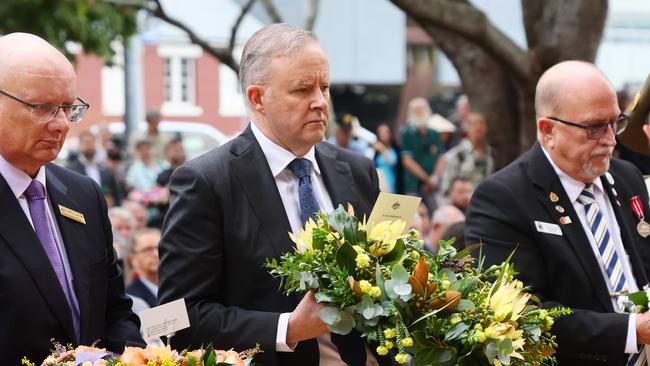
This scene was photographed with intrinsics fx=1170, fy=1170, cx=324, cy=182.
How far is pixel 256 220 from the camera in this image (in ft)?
15.3

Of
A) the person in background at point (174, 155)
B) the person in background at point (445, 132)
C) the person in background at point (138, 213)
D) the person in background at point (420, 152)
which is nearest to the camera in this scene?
the person in background at point (138, 213)

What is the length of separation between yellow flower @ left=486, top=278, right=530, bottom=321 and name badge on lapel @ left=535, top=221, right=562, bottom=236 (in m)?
1.20

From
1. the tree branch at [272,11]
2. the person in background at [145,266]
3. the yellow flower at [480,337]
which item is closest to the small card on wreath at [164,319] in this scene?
the yellow flower at [480,337]

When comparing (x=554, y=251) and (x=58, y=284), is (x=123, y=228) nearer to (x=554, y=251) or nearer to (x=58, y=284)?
(x=554, y=251)

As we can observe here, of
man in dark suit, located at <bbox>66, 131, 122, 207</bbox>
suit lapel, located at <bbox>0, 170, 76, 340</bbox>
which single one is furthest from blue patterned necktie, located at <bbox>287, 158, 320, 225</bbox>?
man in dark suit, located at <bbox>66, 131, 122, 207</bbox>

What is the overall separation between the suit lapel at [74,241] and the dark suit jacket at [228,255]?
347mm

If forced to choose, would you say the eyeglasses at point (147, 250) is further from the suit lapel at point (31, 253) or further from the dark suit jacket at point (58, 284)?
the suit lapel at point (31, 253)

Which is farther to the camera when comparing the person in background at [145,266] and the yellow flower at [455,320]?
the person in background at [145,266]

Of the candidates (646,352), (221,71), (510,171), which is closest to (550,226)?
(510,171)

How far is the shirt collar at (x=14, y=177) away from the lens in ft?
14.0

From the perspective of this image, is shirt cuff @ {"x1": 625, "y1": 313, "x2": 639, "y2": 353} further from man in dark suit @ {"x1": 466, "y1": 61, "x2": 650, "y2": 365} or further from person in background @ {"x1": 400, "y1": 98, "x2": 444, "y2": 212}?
person in background @ {"x1": 400, "y1": 98, "x2": 444, "y2": 212}

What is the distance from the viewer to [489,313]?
160 inches

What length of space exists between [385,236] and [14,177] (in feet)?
4.51

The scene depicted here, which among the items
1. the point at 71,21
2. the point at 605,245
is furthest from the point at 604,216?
the point at 71,21
